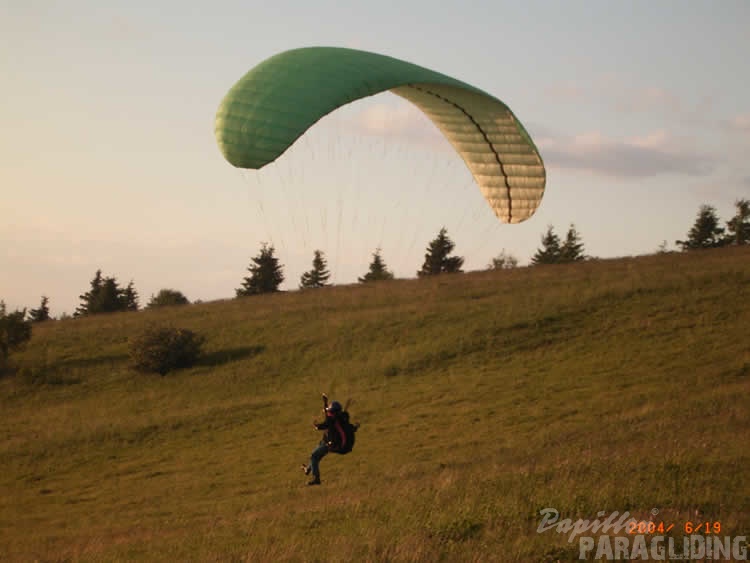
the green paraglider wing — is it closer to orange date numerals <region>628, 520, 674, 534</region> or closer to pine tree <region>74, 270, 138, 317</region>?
orange date numerals <region>628, 520, 674, 534</region>

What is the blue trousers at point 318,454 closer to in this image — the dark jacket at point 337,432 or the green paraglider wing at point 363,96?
the dark jacket at point 337,432

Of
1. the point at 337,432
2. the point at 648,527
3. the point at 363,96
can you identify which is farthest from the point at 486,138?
the point at 648,527

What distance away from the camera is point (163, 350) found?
3812 cm

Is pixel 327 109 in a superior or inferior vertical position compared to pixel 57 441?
superior

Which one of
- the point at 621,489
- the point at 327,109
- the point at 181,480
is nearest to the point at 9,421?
the point at 181,480

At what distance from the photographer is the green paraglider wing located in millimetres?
14883

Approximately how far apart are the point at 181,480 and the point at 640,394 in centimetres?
1446

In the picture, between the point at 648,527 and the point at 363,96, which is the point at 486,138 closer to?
the point at 363,96

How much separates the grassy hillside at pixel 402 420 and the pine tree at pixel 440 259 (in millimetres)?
22757

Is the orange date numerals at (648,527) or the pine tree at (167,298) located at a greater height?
the pine tree at (167,298)

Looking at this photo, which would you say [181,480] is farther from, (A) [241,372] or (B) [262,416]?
(A) [241,372]

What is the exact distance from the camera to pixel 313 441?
25.8 metres

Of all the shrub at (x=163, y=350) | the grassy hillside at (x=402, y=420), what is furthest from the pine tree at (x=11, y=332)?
the shrub at (x=163, y=350)

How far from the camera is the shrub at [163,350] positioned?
125 feet
